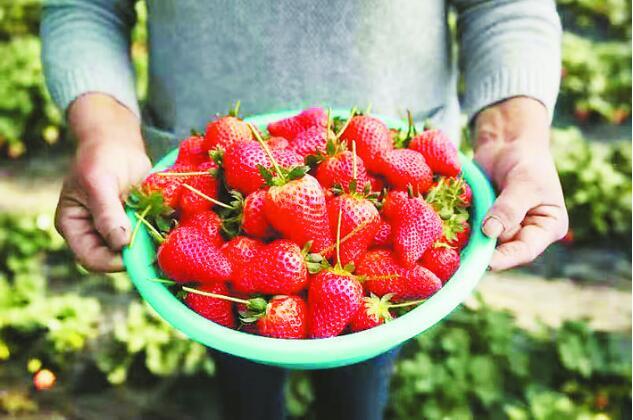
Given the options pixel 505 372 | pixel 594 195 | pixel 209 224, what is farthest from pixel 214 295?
pixel 594 195

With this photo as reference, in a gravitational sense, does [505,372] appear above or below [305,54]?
below

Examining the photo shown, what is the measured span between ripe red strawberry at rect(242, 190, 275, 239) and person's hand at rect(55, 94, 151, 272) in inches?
7.8

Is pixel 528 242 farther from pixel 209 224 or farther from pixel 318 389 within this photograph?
pixel 318 389

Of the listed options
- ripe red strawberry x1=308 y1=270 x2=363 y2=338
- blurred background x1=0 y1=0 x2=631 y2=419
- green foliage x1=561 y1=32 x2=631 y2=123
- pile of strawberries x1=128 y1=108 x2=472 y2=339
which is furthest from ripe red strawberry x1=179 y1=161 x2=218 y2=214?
green foliage x1=561 y1=32 x2=631 y2=123

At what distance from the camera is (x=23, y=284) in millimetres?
2369

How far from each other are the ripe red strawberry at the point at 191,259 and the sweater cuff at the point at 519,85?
2.17ft

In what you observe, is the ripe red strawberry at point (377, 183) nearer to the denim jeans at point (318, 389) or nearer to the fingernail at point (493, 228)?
the fingernail at point (493, 228)

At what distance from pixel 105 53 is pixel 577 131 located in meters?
2.39

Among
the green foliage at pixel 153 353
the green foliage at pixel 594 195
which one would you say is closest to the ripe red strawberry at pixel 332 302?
the green foliage at pixel 153 353

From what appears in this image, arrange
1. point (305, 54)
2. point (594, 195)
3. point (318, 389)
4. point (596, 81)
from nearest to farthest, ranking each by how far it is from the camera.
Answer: point (305, 54)
point (318, 389)
point (594, 195)
point (596, 81)

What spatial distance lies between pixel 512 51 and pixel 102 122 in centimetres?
82

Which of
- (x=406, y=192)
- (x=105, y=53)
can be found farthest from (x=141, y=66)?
(x=406, y=192)

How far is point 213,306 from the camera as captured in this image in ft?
3.46

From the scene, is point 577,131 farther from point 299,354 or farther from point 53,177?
point 299,354
